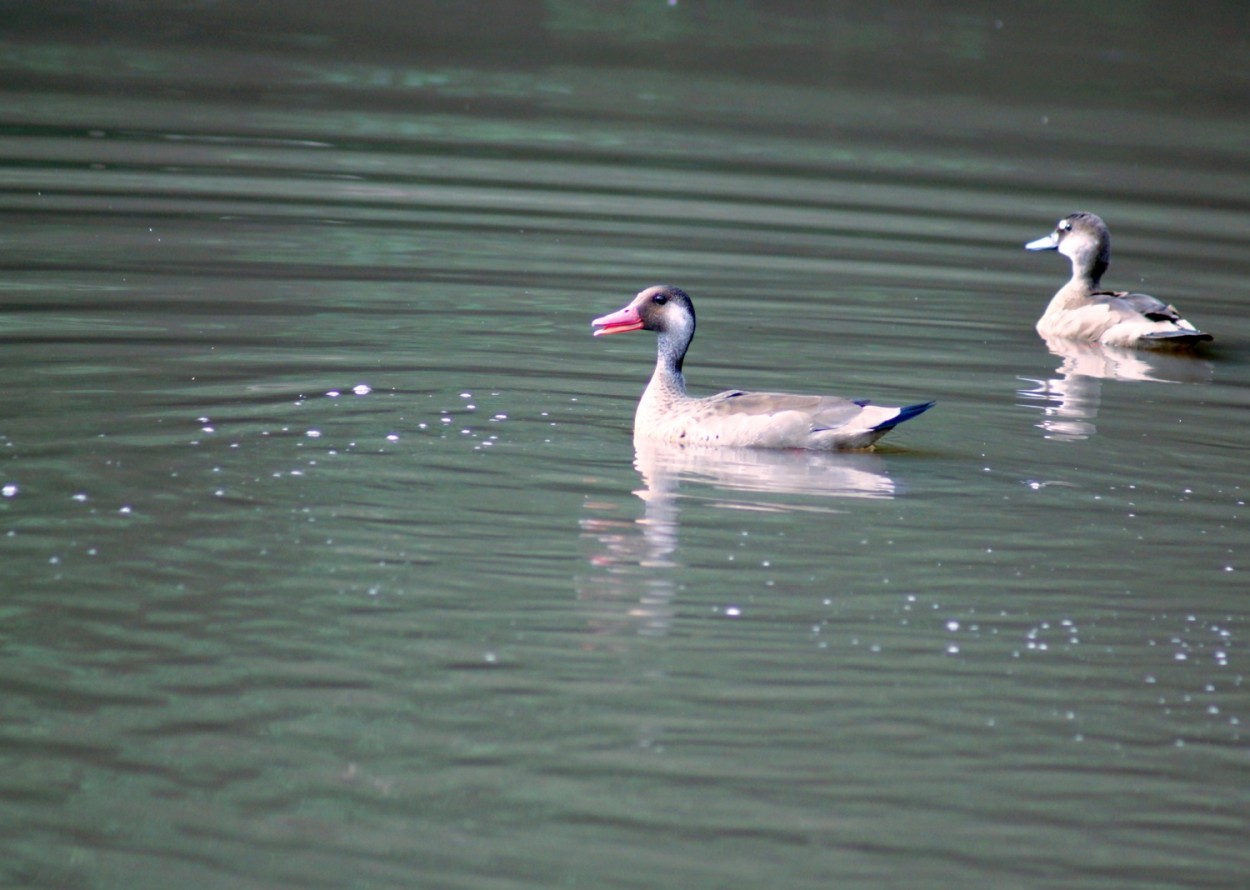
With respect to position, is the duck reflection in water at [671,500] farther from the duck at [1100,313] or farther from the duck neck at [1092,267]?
the duck neck at [1092,267]

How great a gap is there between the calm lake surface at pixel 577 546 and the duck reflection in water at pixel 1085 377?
61mm

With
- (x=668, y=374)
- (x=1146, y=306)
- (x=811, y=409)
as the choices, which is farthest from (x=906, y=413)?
(x=1146, y=306)

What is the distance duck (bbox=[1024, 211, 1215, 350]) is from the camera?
13.7 m

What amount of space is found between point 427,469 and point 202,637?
7.66 ft

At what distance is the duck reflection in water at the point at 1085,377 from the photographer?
1082cm

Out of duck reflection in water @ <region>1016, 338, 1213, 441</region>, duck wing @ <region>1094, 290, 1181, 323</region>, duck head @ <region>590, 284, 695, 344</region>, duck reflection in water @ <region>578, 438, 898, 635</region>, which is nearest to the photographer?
duck reflection in water @ <region>578, 438, 898, 635</region>

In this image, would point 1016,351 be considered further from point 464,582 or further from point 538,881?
point 538,881

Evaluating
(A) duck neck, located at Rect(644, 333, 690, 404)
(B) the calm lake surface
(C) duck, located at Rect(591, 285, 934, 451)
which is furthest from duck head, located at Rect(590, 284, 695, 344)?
(B) the calm lake surface

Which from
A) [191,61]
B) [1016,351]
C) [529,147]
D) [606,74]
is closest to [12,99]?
[191,61]

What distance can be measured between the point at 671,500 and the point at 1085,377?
16.0 ft

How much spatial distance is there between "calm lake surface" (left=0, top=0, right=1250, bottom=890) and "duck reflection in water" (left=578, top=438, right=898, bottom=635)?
0.03 m

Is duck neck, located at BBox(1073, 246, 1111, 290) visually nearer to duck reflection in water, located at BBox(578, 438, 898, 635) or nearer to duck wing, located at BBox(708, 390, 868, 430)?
duck reflection in water, located at BBox(578, 438, 898, 635)

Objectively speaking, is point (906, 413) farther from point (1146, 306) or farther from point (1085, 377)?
point (1146, 306)

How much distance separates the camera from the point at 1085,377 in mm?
12664
